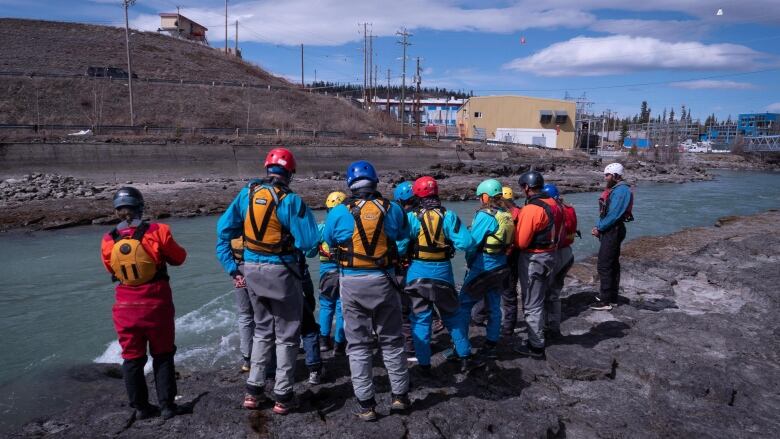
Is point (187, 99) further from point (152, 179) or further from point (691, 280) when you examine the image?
point (691, 280)

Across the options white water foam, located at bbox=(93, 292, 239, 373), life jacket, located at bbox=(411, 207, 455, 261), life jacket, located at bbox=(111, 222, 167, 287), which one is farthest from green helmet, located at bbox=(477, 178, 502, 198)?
white water foam, located at bbox=(93, 292, 239, 373)

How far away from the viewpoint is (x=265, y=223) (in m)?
4.06

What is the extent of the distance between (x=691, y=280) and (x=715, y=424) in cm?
563

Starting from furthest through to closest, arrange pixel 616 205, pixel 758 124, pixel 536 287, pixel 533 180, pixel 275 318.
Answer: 1. pixel 758 124
2. pixel 616 205
3. pixel 533 180
4. pixel 536 287
5. pixel 275 318

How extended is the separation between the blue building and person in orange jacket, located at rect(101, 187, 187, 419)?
4045 inches

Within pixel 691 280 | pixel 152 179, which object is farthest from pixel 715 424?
Result: pixel 152 179

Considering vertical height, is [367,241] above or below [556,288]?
above

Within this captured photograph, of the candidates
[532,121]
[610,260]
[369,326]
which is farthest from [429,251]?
[532,121]

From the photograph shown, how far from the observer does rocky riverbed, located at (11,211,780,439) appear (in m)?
4.16

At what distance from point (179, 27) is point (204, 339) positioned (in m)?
81.0

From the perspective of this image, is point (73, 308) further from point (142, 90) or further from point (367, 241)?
point (142, 90)

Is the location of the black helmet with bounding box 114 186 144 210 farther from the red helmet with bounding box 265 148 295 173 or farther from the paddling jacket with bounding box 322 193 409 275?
the paddling jacket with bounding box 322 193 409 275

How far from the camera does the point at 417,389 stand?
4793mm

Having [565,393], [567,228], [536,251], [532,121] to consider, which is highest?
[532,121]
